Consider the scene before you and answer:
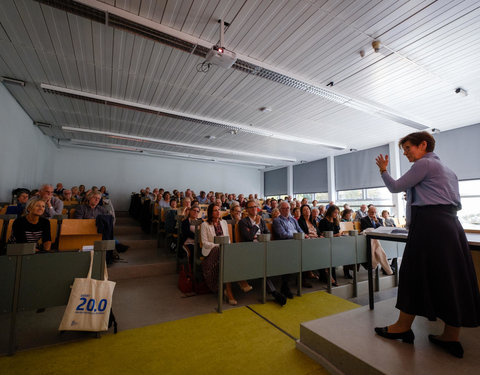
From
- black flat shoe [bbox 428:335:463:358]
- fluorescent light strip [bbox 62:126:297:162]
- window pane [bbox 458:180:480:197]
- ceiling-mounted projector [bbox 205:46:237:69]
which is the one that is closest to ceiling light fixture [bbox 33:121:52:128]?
fluorescent light strip [bbox 62:126:297:162]

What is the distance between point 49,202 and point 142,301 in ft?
8.03

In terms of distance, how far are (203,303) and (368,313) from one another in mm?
1649

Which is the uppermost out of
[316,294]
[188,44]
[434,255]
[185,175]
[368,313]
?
[188,44]

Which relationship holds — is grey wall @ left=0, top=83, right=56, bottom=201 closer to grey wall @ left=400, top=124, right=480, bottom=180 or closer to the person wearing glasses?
the person wearing glasses

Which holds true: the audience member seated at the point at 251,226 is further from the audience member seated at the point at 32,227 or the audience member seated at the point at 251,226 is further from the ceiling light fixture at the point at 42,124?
the ceiling light fixture at the point at 42,124

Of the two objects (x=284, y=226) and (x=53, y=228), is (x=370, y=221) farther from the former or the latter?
(x=53, y=228)

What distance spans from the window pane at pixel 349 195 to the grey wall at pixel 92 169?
A: 16.0ft

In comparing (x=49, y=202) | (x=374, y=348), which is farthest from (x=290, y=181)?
(x=374, y=348)

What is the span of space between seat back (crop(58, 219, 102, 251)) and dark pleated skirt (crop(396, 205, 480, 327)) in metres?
3.24

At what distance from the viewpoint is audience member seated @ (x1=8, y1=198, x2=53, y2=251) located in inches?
92.9

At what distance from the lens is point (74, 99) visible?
16.3 feet

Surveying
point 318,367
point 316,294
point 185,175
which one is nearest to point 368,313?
point 318,367

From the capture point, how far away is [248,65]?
3572mm

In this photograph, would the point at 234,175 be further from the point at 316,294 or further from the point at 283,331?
the point at 283,331
